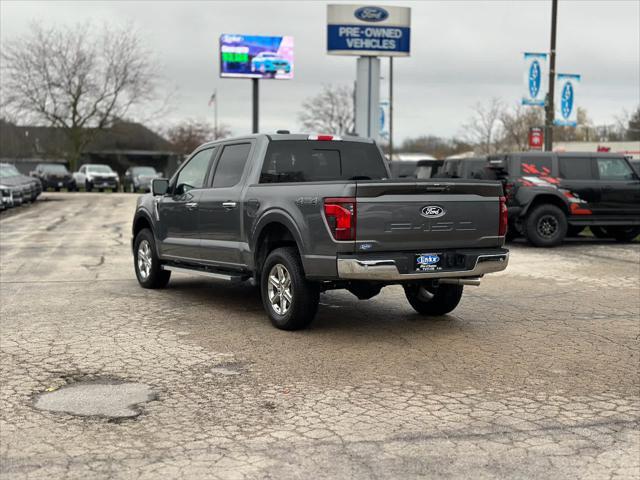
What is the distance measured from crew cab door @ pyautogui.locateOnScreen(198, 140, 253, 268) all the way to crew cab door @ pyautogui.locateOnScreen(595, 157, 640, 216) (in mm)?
10138

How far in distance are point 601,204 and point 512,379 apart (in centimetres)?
1161

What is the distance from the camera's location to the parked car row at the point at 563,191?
1612 cm

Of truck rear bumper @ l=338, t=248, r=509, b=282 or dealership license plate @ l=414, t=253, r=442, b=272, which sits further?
dealership license plate @ l=414, t=253, r=442, b=272

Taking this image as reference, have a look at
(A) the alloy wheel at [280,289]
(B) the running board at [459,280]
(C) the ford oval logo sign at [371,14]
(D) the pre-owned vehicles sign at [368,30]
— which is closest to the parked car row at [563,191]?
(B) the running board at [459,280]

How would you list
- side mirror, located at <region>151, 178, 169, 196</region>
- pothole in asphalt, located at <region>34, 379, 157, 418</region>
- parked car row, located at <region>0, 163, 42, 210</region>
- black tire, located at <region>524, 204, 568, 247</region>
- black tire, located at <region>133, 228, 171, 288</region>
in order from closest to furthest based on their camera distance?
1. pothole in asphalt, located at <region>34, 379, 157, 418</region>
2. side mirror, located at <region>151, 178, 169, 196</region>
3. black tire, located at <region>133, 228, 171, 288</region>
4. black tire, located at <region>524, 204, 568, 247</region>
5. parked car row, located at <region>0, 163, 42, 210</region>

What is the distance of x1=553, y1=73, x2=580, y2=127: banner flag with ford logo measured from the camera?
23453mm

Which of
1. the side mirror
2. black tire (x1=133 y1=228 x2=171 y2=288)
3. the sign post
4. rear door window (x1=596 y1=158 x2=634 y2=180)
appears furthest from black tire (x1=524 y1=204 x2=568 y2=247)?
the sign post

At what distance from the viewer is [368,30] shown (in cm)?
3775

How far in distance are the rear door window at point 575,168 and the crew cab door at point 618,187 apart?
23 centimetres

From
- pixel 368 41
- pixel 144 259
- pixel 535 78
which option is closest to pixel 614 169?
pixel 535 78

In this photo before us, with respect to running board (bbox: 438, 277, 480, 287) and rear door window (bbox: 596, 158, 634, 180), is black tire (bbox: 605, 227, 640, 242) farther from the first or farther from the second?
running board (bbox: 438, 277, 480, 287)

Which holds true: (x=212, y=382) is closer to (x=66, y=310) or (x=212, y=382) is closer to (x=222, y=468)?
(x=222, y=468)

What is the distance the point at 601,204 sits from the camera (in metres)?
16.4

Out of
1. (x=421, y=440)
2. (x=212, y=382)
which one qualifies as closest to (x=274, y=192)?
(x=212, y=382)
